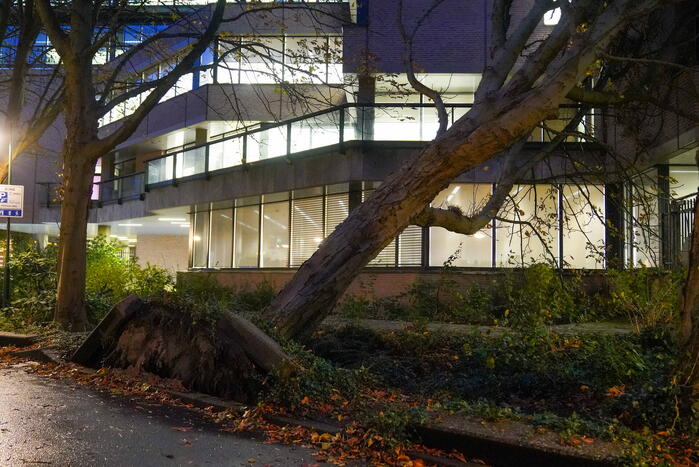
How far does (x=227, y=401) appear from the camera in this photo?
281 inches

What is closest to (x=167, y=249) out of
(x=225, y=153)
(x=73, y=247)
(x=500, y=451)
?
(x=225, y=153)

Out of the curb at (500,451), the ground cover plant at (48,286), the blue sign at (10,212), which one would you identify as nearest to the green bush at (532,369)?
the curb at (500,451)

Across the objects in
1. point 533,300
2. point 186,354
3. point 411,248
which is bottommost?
point 186,354

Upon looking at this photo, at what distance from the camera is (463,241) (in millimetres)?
17547

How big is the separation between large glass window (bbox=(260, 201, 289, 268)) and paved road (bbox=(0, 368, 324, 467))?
42.0 ft

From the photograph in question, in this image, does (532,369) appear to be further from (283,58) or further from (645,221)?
(283,58)

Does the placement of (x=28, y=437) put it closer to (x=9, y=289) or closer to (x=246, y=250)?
(x=9, y=289)

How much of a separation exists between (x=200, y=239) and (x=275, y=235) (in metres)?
4.77

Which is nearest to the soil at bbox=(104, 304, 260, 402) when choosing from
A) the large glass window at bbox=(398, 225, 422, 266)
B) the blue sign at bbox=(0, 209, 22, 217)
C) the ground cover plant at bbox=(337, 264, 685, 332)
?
the ground cover plant at bbox=(337, 264, 685, 332)

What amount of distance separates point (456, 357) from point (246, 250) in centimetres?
1305

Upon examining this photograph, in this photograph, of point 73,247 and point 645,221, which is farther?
point 645,221

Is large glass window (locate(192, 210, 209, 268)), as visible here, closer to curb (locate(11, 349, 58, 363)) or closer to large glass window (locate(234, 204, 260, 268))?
large glass window (locate(234, 204, 260, 268))

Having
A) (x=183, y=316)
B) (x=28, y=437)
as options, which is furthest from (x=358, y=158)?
(x=28, y=437)

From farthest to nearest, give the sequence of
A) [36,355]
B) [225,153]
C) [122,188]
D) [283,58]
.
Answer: [122,188] → [225,153] → [283,58] → [36,355]
